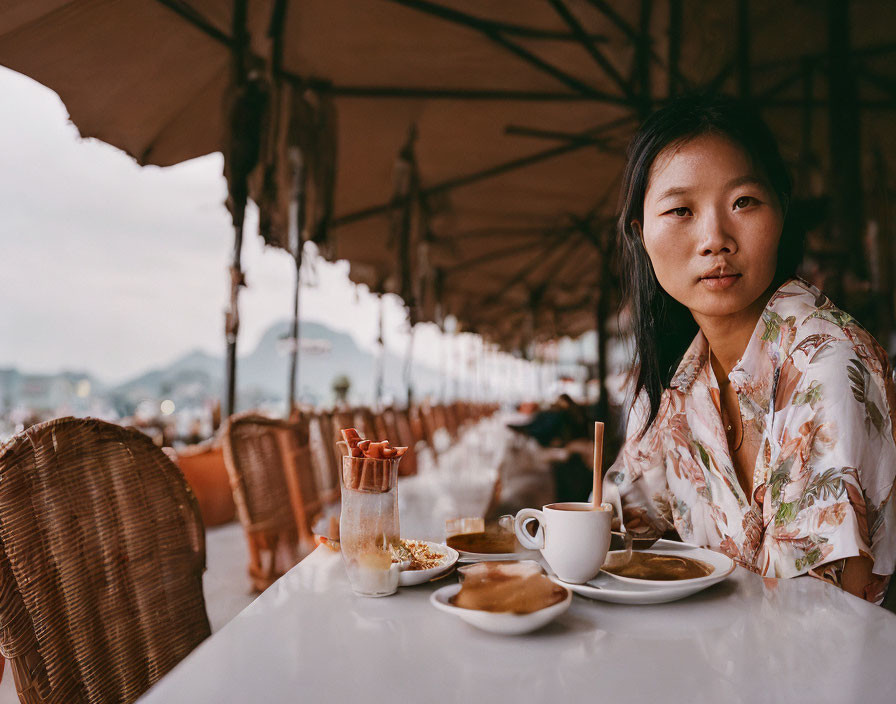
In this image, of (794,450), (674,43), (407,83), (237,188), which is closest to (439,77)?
(407,83)

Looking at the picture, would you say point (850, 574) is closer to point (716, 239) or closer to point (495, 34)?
point (716, 239)

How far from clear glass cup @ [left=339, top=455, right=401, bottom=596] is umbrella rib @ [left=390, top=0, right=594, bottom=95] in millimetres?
2762

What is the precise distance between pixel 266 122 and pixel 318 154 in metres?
0.44

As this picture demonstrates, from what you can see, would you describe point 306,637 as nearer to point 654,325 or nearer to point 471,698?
point 471,698

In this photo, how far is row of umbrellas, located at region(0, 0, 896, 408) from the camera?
2760mm

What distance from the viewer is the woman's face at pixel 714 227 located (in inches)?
41.6

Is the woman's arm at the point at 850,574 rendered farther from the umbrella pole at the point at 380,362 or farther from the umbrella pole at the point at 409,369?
the umbrella pole at the point at 409,369

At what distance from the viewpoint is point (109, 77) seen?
8.73ft

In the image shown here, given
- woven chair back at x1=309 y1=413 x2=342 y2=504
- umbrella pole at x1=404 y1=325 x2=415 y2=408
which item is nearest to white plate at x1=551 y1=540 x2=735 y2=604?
woven chair back at x1=309 y1=413 x2=342 y2=504

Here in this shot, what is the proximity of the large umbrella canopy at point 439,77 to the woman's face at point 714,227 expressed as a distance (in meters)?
2.31

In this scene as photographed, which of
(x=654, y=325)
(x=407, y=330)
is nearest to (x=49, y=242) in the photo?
(x=407, y=330)

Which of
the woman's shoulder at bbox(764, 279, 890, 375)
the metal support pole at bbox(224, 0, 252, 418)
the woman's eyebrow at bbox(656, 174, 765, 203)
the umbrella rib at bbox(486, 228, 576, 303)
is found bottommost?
the woman's shoulder at bbox(764, 279, 890, 375)

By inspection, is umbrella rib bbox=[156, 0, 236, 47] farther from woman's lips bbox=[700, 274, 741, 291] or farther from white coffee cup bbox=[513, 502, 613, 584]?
white coffee cup bbox=[513, 502, 613, 584]

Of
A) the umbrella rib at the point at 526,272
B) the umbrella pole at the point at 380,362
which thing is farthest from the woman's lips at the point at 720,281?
the umbrella rib at the point at 526,272
